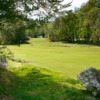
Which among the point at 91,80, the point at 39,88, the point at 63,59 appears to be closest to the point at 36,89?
the point at 39,88

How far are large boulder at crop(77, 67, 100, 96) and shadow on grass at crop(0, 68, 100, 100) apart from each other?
0.25 metres

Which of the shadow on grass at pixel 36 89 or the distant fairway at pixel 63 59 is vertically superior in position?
the shadow on grass at pixel 36 89

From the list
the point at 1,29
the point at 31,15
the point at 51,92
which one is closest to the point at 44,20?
the point at 31,15

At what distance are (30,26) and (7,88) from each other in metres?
2.09

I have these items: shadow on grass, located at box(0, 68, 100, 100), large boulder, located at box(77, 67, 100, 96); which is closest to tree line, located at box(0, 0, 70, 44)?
shadow on grass, located at box(0, 68, 100, 100)

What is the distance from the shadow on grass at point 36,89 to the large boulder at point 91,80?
247 millimetres

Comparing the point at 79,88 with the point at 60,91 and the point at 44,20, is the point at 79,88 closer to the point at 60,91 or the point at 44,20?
the point at 60,91

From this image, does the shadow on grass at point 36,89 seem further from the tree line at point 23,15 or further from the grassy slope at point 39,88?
the tree line at point 23,15

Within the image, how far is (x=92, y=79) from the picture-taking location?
30.7 ft

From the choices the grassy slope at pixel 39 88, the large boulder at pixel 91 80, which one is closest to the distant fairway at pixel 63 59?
the grassy slope at pixel 39 88

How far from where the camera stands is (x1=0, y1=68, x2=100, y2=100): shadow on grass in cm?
917

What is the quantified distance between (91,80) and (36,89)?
185 cm

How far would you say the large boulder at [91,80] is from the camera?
926 cm

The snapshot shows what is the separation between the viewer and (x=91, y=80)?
9328 millimetres
